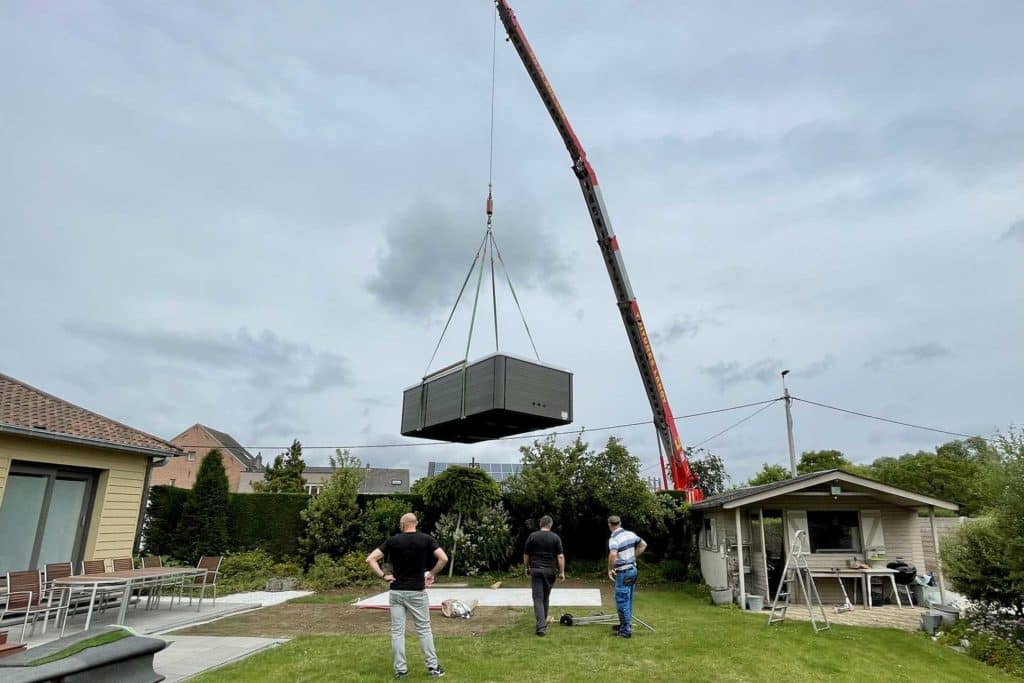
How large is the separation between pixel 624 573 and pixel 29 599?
7.41 meters

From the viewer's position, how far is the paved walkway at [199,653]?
19.2 feet

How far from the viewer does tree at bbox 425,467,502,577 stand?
14781 mm

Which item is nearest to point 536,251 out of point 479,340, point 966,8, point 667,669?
point 479,340

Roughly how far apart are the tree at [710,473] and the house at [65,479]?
22449 millimetres

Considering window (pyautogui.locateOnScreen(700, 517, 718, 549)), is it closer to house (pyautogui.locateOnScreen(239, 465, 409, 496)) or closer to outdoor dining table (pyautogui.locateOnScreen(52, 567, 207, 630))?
outdoor dining table (pyautogui.locateOnScreen(52, 567, 207, 630))

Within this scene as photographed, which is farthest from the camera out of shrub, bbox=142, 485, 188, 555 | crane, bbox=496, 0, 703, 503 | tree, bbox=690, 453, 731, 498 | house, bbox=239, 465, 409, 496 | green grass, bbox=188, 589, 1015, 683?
house, bbox=239, 465, 409, 496

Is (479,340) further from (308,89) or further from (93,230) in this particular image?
(93,230)

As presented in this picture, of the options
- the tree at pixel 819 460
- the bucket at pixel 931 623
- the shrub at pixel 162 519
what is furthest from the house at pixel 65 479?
the tree at pixel 819 460

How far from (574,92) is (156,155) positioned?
9782 millimetres

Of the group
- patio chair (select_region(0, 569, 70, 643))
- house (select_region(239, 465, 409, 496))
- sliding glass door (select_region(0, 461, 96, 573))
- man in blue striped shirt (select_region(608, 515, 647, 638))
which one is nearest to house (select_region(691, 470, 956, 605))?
man in blue striped shirt (select_region(608, 515, 647, 638))

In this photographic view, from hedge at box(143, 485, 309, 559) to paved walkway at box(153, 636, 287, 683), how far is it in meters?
7.52

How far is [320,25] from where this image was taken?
7.45 m

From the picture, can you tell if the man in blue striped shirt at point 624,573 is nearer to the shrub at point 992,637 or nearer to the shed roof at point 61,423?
the shrub at point 992,637

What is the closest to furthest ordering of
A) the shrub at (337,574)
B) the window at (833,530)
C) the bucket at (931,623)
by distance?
the bucket at (931,623)
the window at (833,530)
the shrub at (337,574)
